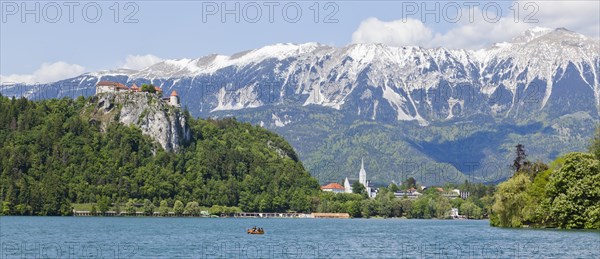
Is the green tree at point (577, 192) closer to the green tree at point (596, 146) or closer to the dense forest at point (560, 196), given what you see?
the dense forest at point (560, 196)

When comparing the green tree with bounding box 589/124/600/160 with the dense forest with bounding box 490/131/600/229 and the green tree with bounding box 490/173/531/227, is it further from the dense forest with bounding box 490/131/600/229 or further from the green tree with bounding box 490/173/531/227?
the green tree with bounding box 490/173/531/227

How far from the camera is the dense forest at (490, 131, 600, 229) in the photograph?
120125mm

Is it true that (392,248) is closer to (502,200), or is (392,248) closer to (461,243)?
(461,243)

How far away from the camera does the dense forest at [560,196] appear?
120 m

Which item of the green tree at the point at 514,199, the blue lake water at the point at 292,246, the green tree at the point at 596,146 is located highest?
the green tree at the point at 596,146

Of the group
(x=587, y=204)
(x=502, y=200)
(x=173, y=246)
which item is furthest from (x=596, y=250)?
(x=502, y=200)

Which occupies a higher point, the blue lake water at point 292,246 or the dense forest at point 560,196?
the dense forest at point 560,196

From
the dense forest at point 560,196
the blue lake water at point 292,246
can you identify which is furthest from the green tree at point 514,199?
the blue lake water at point 292,246

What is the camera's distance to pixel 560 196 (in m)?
123

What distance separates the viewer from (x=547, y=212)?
12775cm

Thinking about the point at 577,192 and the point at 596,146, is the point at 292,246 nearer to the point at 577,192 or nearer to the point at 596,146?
the point at 577,192

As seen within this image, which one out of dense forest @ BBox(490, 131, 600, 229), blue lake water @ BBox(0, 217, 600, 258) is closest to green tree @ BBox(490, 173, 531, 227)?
dense forest @ BBox(490, 131, 600, 229)

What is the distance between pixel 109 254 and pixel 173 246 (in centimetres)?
1476

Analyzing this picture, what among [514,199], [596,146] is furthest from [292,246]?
[596,146]
